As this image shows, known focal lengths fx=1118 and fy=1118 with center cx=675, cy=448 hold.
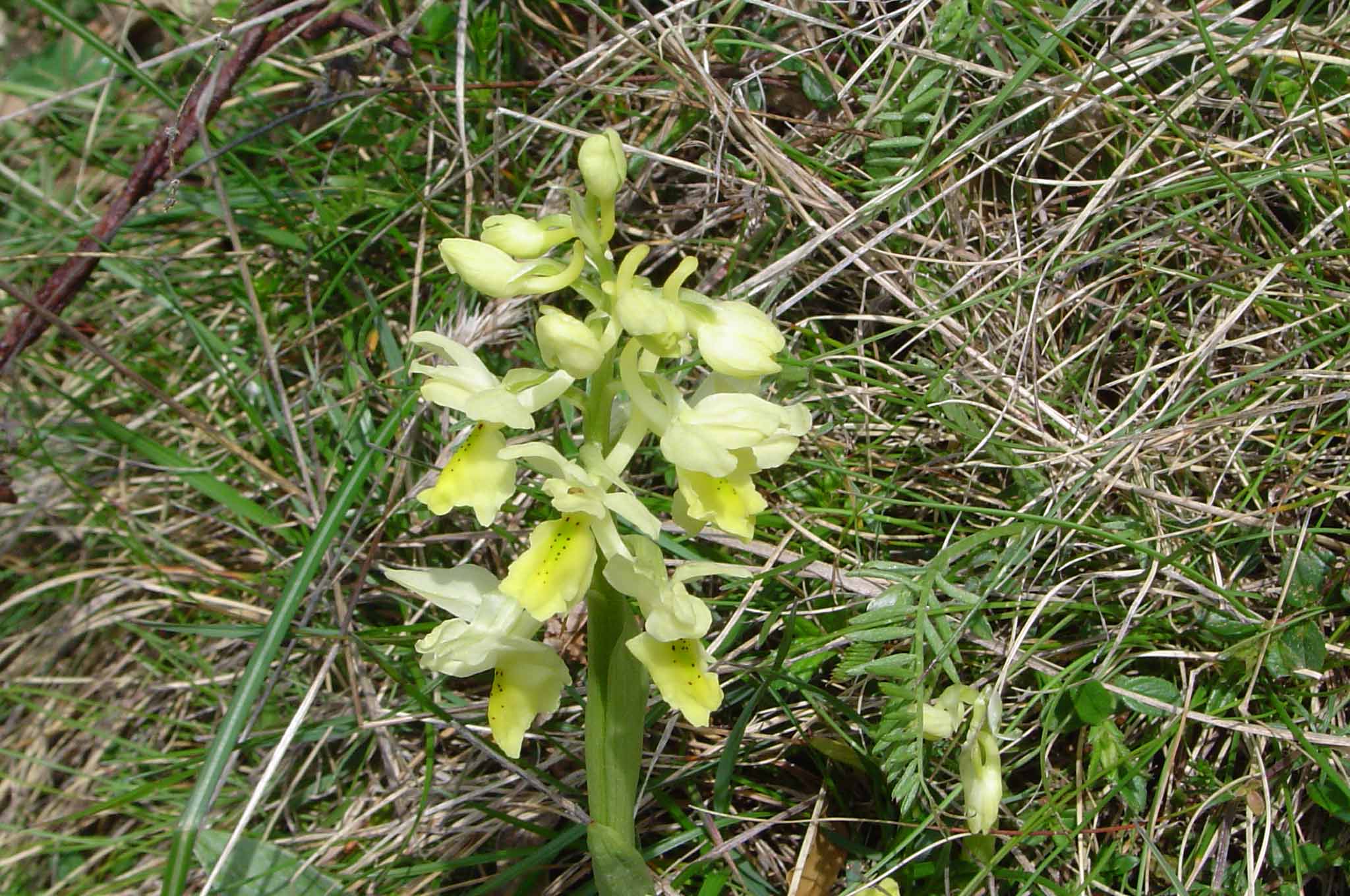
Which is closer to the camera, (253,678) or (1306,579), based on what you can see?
(253,678)

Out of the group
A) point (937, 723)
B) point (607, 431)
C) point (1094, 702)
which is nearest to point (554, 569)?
point (607, 431)

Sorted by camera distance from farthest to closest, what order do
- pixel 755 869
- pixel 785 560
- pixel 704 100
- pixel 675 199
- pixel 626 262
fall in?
pixel 675 199 → pixel 704 100 → pixel 785 560 → pixel 755 869 → pixel 626 262

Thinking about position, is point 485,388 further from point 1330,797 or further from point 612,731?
point 1330,797

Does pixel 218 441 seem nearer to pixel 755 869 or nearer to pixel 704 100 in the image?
pixel 704 100

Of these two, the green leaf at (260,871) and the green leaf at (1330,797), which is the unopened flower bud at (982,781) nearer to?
the green leaf at (1330,797)

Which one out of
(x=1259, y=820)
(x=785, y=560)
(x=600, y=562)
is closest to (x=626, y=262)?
(x=600, y=562)

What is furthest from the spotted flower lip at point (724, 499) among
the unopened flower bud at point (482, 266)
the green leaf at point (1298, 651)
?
the green leaf at point (1298, 651)
